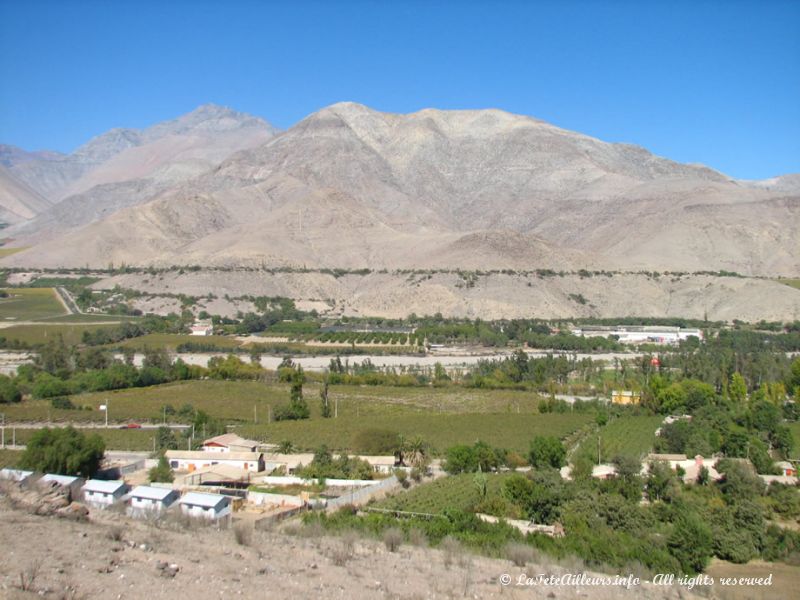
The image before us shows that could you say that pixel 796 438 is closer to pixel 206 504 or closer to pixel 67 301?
pixel 206 504

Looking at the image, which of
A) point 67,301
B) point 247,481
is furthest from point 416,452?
point 67,301

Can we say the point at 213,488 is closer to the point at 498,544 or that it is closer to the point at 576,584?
the point at 498,544

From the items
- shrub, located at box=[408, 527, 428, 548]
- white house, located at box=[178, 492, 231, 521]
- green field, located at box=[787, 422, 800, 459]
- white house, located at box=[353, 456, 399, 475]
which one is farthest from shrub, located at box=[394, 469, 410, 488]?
green field, located at box=[787, 422, 800, 459]

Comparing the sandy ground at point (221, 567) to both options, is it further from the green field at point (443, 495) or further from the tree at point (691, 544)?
the green field at point (443, 495)

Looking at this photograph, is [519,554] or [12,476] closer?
[519,554]

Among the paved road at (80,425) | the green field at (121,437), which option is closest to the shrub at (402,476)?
the green field at (121,437)
